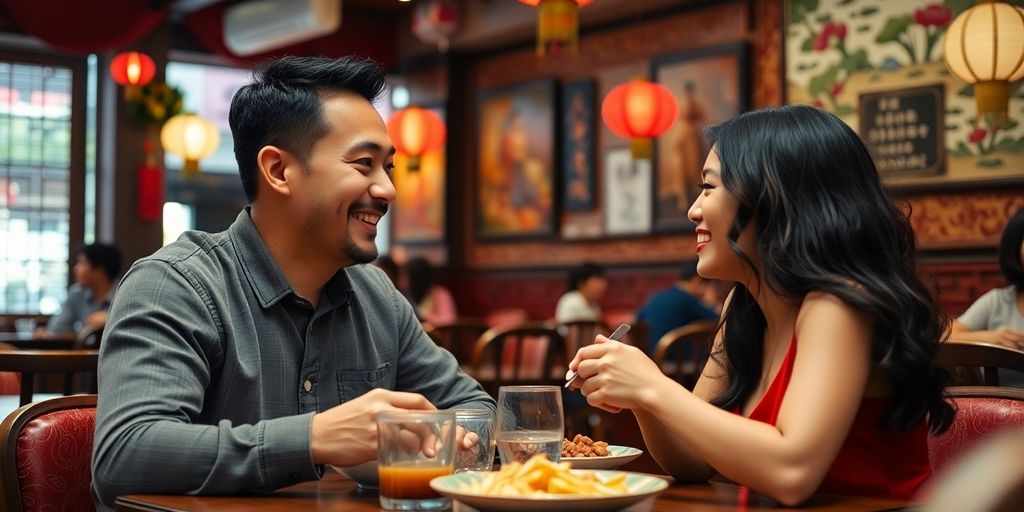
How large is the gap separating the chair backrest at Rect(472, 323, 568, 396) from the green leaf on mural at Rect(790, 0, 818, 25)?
250 centimetres

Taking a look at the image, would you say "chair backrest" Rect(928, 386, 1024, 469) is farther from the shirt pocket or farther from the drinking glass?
the shirt pocket

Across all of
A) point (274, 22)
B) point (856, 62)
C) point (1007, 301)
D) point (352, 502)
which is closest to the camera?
point (352, 502)

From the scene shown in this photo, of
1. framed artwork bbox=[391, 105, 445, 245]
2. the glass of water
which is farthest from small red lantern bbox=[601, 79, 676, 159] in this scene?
the glass of water

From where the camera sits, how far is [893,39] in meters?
6.03

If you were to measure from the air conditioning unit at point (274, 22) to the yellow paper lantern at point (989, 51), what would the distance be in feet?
13.9

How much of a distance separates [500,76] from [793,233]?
24.1 feet

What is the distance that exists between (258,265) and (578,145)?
6384 millimetres

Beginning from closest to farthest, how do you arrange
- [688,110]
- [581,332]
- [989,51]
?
[989,51], [581,332], [688,110]

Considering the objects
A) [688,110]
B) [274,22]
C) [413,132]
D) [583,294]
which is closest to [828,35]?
[688,110]

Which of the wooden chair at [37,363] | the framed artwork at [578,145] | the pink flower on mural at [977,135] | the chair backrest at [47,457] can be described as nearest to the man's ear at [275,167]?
the chair backrest at [47,457]

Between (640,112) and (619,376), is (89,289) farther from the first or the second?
(619,376)

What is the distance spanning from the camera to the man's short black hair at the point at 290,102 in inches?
68.2

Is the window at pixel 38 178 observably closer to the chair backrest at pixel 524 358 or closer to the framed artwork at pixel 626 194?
the framed artwork at pixel 626 194

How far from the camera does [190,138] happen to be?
Result: 26.0 ft
